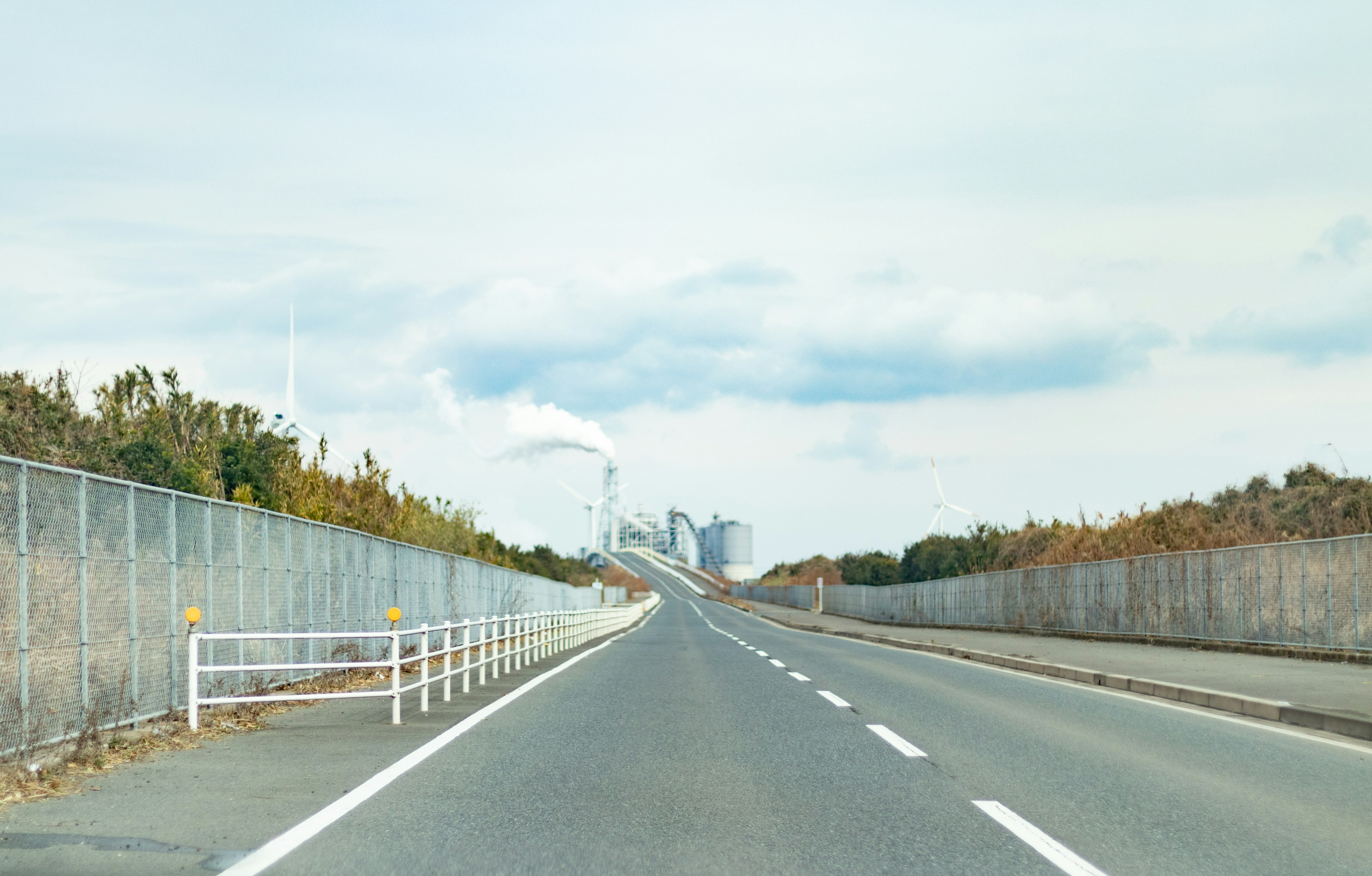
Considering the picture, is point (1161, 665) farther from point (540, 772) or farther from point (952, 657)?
point (540, 772)

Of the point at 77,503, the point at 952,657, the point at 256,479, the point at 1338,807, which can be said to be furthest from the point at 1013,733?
the point at 256,479

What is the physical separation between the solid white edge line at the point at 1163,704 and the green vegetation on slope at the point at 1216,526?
7844 millimetres

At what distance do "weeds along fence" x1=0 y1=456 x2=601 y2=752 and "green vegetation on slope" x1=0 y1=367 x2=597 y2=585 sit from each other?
460 centimetres

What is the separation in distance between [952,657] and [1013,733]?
587 inches

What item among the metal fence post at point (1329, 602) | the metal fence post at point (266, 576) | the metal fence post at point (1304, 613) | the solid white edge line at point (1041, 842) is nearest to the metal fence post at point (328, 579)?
the metal fence post at point (266, 576)

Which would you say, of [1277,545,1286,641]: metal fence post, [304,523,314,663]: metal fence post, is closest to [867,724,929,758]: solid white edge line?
[304,523,314,663]: metal fence post

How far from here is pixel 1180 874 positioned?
5.75m

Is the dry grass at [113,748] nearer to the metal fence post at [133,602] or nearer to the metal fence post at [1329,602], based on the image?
the metal fence post at [133,602]

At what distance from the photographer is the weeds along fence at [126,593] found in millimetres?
9188

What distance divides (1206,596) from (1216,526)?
409 inches

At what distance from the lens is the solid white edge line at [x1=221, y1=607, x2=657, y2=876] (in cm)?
595

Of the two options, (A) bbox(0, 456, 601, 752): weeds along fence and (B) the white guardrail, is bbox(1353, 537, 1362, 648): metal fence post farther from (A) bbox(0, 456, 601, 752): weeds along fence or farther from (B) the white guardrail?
(A) bbox(0, 456, 601, 752): weeds along fence

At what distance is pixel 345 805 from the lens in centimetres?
759

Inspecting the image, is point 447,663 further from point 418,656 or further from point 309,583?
point 309,583
